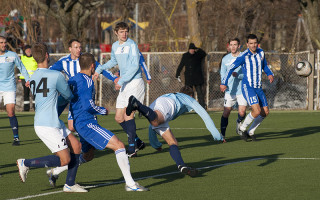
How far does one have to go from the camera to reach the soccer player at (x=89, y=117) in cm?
764

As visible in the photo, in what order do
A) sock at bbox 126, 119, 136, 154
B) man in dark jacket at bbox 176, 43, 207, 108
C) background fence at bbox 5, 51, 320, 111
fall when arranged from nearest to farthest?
sock at bbox 126, 119, 136, 154, man in dark jacket at bbox 176, 43, 207, 108, background fence at bbox 5, 51, 320, 111

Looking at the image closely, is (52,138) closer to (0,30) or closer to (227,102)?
(227,102)

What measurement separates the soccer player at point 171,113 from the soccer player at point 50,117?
1081mm

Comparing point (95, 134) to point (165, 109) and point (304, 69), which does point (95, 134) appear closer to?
point (165, 109)

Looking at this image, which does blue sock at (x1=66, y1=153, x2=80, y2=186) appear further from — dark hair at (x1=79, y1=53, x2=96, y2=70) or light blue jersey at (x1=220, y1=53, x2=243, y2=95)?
light blue jersey at (x1=220, y1=53, x2=243, y2=95)

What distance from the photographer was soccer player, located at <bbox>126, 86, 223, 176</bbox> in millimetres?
8312

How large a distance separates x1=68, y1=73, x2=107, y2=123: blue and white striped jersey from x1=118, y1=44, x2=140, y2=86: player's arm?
304cm

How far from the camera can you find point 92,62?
317 inches

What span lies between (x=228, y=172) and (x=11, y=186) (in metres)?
3.03

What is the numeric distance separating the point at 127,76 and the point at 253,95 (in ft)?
9.90

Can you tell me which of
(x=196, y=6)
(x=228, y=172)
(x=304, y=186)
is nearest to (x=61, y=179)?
(x=228, y=172)

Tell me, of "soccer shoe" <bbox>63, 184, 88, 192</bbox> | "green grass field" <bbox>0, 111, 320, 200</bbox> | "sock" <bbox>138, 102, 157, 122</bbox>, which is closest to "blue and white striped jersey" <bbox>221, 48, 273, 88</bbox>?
"green grass field" <bbox>0, 111, 320, 200</bbox>

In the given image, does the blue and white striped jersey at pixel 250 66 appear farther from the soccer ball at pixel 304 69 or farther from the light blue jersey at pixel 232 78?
the soccer ball at pixel 304 69

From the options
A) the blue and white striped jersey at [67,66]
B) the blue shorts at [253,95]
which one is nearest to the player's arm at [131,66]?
the blue and white striped jersey at [67,66]
